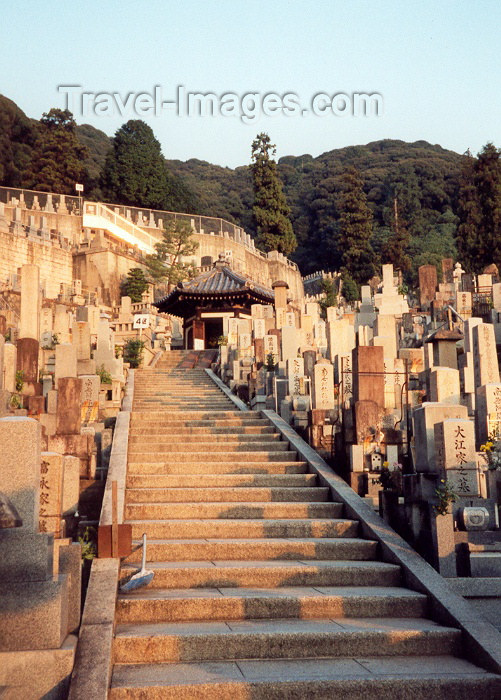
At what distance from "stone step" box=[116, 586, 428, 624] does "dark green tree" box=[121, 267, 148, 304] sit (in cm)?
3591

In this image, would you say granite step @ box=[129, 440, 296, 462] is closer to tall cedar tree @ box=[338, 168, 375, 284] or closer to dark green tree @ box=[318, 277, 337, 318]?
dark green tree @ box=[318, 277, 337, 318]

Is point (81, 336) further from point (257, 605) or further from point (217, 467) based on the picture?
point (257, 605)

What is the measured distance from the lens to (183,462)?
9.30 m

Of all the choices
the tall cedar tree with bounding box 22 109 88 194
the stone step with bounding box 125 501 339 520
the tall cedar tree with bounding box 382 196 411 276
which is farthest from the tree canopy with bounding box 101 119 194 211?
the stone step with bounding box 125 501 339 520

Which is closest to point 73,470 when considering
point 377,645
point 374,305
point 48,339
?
point 377,645

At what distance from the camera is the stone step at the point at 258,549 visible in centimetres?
675

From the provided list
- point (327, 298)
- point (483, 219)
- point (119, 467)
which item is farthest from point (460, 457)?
point (327, 298)

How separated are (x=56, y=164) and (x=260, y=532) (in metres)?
46.8

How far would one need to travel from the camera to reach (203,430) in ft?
36.2

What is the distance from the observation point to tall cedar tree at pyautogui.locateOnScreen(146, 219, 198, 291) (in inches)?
1681

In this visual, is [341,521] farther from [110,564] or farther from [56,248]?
[56,248]

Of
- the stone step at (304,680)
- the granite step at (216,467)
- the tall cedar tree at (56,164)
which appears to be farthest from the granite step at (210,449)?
the tall cedar tree at (56,164)

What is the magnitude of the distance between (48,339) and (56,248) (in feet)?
81.8

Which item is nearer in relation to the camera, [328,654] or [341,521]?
[328,654]
